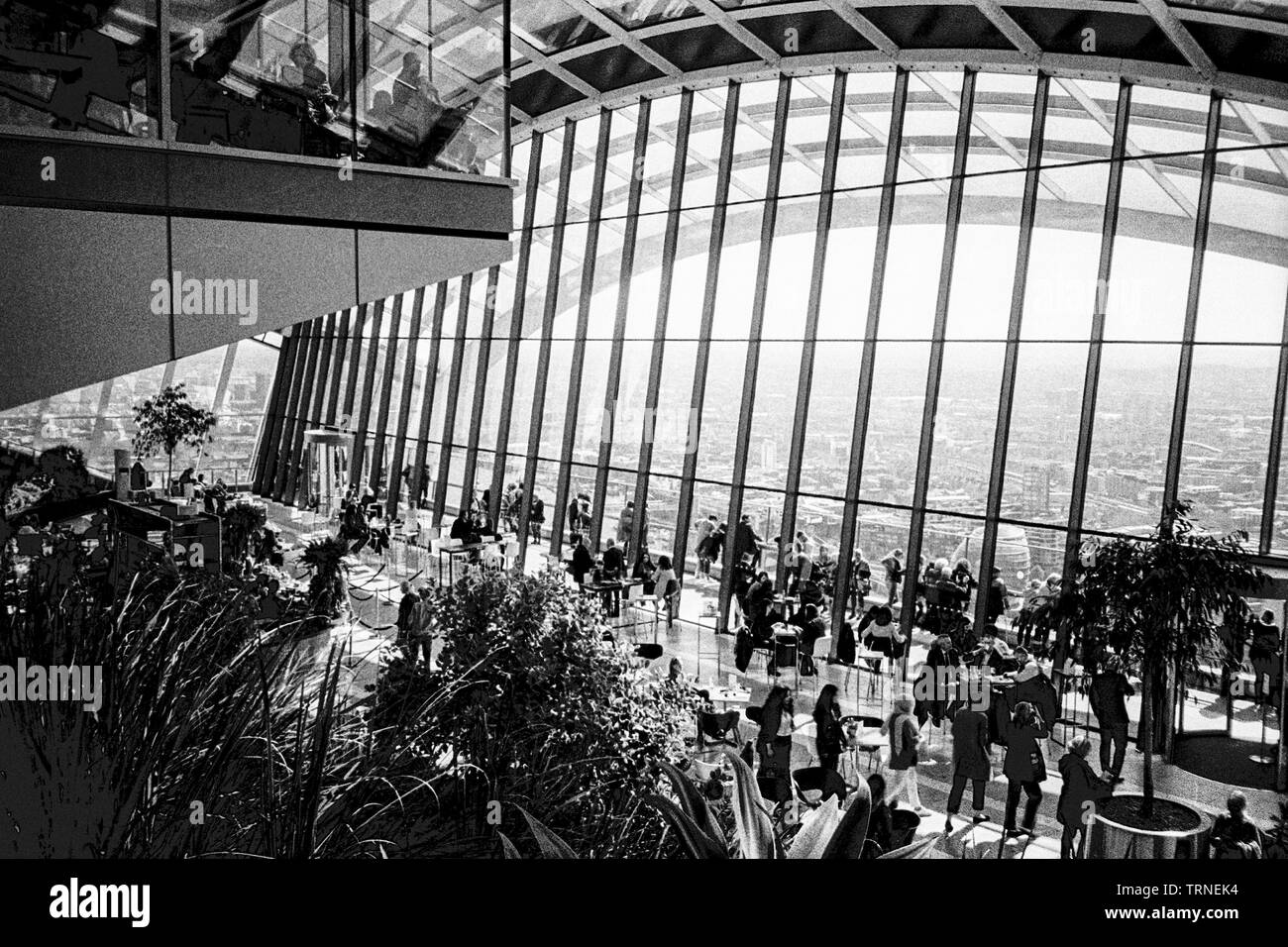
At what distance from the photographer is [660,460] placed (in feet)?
46.2

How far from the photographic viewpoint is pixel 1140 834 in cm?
535

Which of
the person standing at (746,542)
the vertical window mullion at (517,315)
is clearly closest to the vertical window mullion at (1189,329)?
the person standing at (746,542)

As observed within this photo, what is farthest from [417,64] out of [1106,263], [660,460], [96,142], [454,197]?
[660,460]

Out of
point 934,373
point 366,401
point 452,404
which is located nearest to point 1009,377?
point 934,373

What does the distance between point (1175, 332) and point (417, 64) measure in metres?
7.52

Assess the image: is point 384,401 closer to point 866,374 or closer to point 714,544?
point 714,544

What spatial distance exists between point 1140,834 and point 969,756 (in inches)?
70.4

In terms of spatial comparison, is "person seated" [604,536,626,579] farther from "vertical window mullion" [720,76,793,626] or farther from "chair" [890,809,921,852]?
"chair" [890,809,921,852]

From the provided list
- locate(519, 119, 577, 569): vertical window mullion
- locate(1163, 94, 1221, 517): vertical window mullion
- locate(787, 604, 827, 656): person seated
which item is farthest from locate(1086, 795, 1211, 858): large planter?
locate(519, 119, 577, 569): vertical window mullion

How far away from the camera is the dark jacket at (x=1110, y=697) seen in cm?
771

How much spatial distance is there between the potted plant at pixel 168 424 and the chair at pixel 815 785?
39.0 feet

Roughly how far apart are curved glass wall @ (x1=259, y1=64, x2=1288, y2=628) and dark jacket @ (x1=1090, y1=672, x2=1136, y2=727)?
2.43 meters

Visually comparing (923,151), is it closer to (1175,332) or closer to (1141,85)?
(1141,85)

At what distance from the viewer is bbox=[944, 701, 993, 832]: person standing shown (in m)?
7.08
